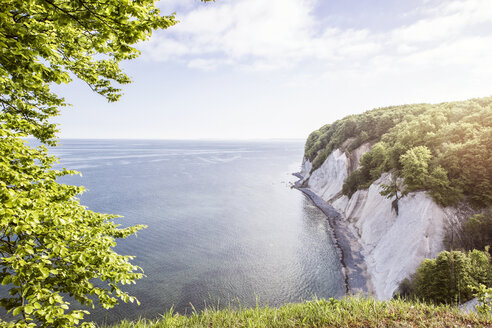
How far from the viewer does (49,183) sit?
768cm

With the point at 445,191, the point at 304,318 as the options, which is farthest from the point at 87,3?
the point at 445,191

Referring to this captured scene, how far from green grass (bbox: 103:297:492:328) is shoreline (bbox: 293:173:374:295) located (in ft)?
35.0

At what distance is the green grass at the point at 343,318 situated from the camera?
7.08 metres

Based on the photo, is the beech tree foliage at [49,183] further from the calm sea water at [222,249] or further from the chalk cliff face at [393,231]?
the chalk cliff face at [393,231]

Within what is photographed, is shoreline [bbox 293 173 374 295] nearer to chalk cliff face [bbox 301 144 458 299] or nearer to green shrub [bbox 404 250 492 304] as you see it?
chalk cliff face [bbox 301 144 458 299]

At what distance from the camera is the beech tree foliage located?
4500 millimetres

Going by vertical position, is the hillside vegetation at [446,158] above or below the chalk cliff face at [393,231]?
above

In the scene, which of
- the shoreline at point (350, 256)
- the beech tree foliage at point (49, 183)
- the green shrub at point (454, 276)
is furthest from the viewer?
the shoreline at point (350, 256)

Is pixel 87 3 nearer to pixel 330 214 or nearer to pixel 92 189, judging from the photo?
pixel 330 214

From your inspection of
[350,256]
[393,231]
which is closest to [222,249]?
[350,256]

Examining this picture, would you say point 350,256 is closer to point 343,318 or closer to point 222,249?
point 222,249

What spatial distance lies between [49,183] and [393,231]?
33.6m

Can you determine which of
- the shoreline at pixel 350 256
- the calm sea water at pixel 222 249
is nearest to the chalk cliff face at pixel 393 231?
the shoreline at pixel 350 256

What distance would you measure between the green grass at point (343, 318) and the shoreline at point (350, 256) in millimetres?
10664
